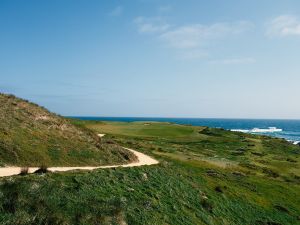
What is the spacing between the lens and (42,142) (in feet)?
128

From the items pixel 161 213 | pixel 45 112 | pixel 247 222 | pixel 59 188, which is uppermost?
pixel 45 112

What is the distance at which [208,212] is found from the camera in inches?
1378

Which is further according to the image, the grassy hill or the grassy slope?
the grassy hill

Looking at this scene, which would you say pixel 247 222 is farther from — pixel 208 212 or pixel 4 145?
pixel 4 145

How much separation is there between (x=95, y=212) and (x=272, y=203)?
28445 mm

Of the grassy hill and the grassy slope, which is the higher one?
the grassy hill

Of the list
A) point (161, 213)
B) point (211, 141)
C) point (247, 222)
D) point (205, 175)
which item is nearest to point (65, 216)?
point (161, 213)

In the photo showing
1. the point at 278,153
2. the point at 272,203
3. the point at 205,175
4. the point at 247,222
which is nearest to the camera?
the point at 247,222

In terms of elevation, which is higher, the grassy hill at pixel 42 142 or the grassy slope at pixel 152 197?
the grassy hill at pixel 42 142

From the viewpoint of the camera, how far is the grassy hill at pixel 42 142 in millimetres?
34859

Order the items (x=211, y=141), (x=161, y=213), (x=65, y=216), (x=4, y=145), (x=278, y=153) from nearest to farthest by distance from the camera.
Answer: (x=65, y=216) → (x=161, y=213) → (x=4, y=145) → (x=278, y=153) → (x=211, y=141)

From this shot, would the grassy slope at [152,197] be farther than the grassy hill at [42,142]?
No

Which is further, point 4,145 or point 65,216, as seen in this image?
point 4,145

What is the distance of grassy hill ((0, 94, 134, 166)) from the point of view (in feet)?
114
